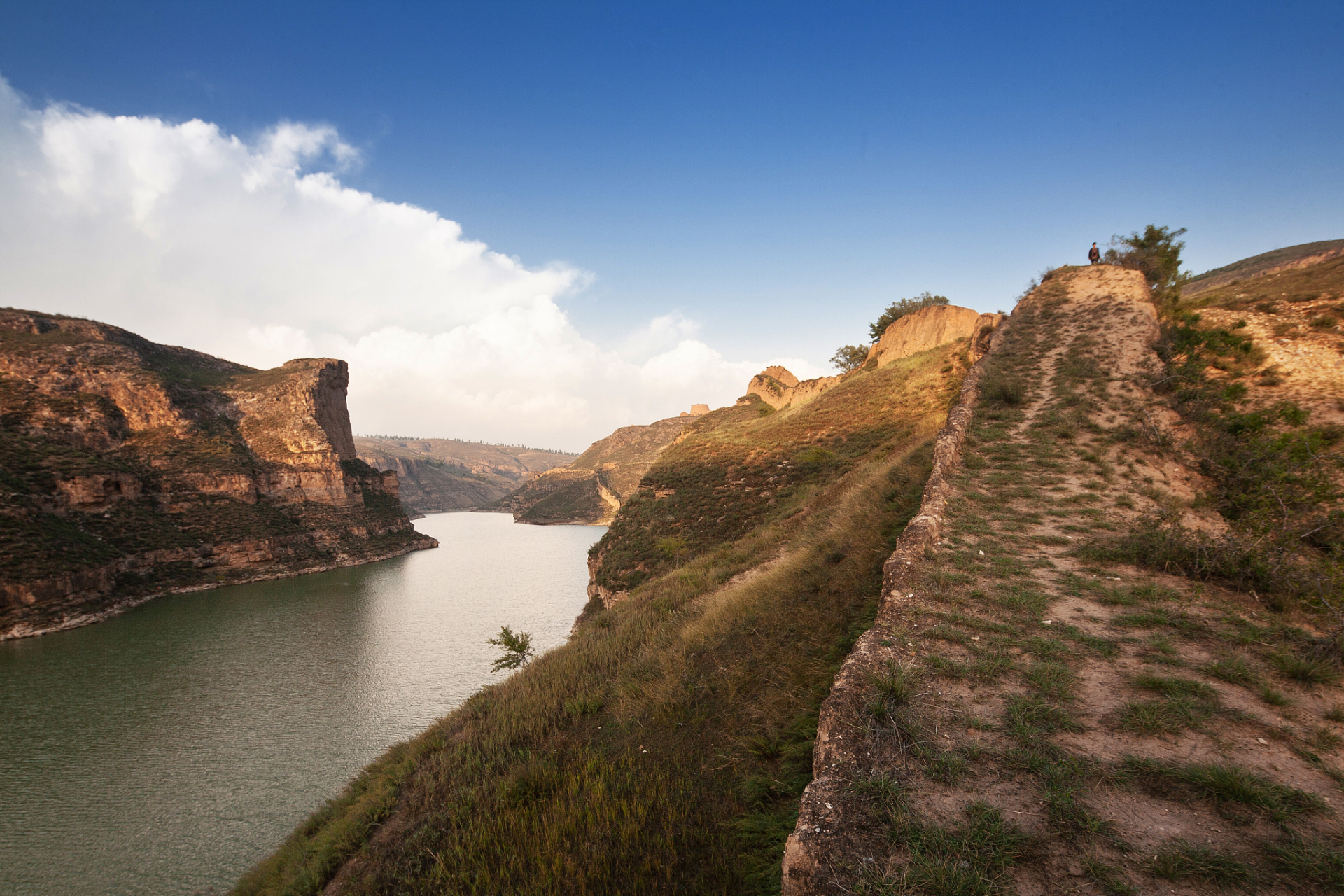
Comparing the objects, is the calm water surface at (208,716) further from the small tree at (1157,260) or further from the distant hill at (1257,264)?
the distant hill at (1257,264)

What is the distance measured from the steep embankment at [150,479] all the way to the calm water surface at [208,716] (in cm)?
482

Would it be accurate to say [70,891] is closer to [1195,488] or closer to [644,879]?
[644,879]

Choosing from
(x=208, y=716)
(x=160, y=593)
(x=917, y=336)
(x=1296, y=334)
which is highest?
(x=917, y=336)

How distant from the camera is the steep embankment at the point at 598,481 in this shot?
108062mm

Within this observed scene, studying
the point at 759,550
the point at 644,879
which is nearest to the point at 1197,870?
the point at 644,879

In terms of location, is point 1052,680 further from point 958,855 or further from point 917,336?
point 917,336

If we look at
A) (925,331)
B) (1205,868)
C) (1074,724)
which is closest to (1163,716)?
(1074,724)

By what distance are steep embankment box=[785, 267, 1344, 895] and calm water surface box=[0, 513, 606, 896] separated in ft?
51.6

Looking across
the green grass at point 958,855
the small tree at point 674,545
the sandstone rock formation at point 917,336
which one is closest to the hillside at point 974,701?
the green grass at point 958,855

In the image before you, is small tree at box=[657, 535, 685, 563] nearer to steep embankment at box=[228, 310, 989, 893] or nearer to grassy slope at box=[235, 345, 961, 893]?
steep embankment at box=[228, 310, 989, 893]

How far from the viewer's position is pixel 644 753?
5176 millimetres

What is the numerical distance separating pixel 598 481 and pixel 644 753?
382 ft

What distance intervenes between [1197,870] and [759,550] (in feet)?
34.6

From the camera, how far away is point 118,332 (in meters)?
61.1
